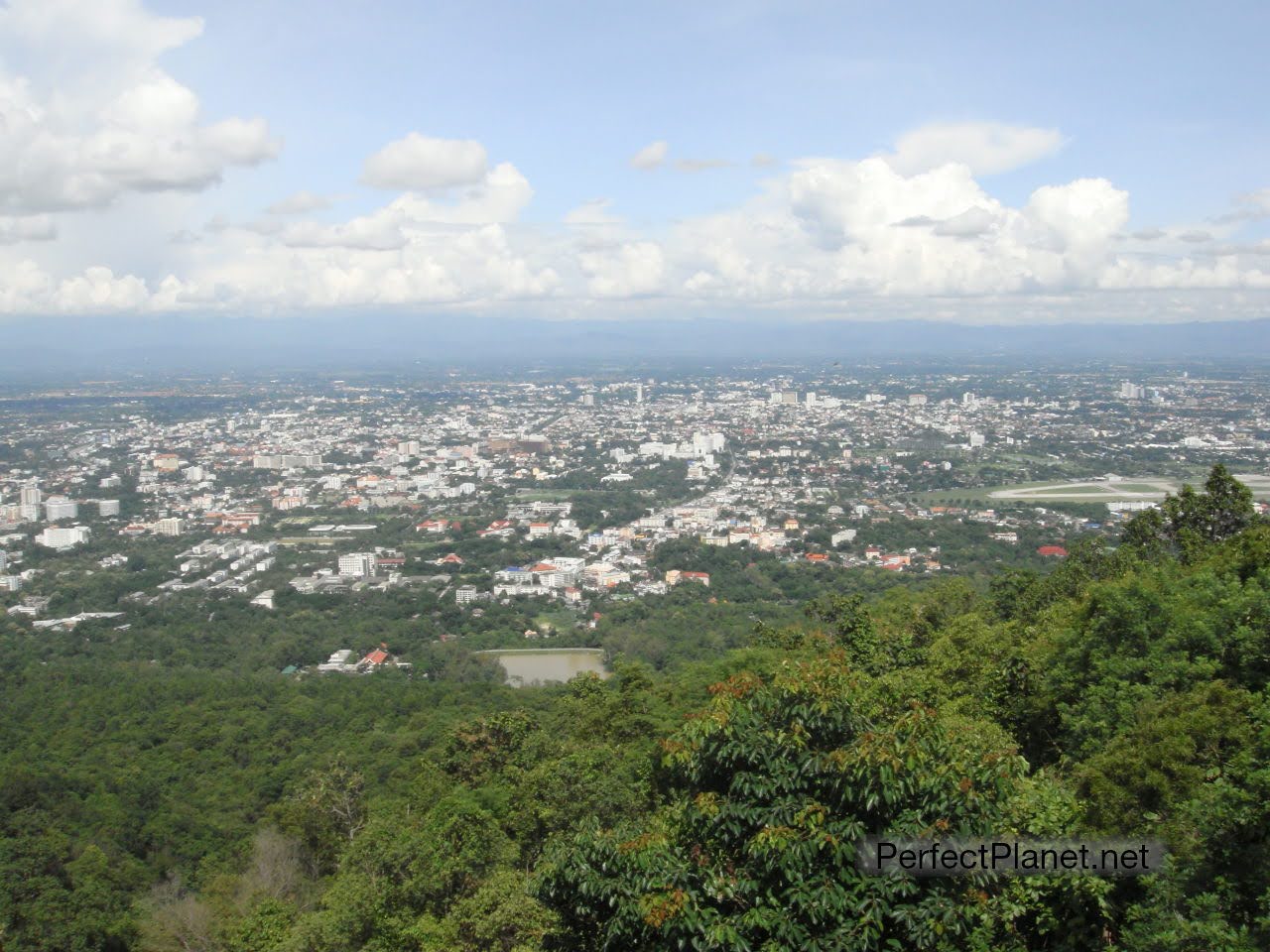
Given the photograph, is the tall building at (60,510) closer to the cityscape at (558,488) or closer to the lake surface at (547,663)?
the cityscape at (558,488)

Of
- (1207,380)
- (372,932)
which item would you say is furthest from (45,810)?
(1207,380)

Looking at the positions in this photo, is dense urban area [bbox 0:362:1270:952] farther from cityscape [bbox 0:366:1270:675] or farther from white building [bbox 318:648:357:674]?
white building [bbox 318:648:357:674]

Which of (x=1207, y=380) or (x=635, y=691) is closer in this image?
(x=635, y=691)

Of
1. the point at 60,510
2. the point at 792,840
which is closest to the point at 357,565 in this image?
the point at 60,510

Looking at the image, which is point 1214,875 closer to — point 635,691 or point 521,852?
point 521,852

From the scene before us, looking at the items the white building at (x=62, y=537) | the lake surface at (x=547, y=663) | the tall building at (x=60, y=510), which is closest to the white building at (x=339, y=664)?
the lake surface at (x=547, y=663)

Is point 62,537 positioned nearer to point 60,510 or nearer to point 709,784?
point 60,510
